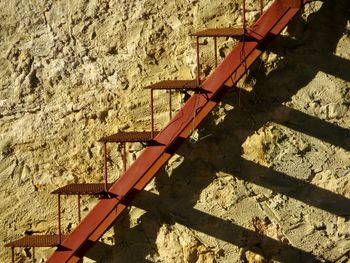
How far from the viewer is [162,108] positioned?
24.4 feet

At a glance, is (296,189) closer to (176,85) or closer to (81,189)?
(176,85)

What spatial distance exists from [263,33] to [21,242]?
2.60 m

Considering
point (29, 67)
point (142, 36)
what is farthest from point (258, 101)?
point (29, 67)

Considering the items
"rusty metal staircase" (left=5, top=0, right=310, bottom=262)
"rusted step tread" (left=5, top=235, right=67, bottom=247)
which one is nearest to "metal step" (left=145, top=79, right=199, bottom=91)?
"rusty metal staircase" (left=5, top=0, right=310, bottom=262)

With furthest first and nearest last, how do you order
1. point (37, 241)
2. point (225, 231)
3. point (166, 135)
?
1. point (225, 231)
2. point (37, 241)
3. point (166, 135)

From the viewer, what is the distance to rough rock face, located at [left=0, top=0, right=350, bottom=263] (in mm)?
7246

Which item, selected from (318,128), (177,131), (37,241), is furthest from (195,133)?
(37,241)

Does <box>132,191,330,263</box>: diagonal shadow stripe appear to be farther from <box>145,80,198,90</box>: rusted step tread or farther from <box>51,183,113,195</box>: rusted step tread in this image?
<box>145,80,198,90</box>: rusted step tread

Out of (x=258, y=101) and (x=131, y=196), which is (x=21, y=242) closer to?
(x=131, y=196)

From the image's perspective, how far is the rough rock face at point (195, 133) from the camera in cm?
725

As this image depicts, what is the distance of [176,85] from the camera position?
6.91 meters

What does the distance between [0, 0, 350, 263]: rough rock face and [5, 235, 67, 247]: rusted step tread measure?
8.4 inches

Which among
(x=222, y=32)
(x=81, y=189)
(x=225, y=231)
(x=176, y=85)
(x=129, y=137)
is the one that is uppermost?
(x=222, y=32)

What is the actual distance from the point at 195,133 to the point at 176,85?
53 cm
